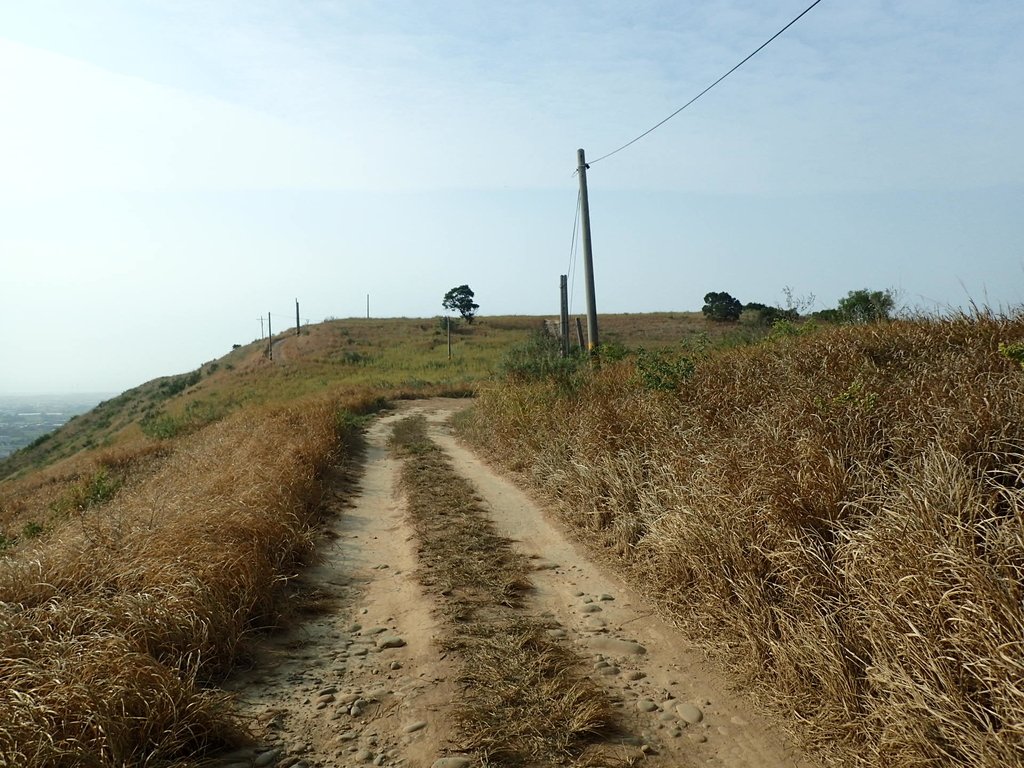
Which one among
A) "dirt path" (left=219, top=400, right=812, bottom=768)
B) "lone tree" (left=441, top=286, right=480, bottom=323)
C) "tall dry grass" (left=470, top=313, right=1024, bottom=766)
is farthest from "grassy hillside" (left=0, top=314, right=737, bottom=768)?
"lone tree" (left=441, top=286, right=480, bottom=323)

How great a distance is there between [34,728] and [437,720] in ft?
6.07

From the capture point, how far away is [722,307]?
43.8 m

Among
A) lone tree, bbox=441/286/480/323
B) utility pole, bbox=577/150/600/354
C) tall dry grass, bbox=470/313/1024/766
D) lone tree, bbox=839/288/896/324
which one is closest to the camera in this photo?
tall dry grass, bbox=470/313/1024/766

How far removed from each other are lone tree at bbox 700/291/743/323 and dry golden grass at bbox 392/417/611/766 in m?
35.0

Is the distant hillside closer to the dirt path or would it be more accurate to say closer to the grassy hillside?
the grassy hillside

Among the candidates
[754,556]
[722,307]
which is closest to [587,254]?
[754,556]

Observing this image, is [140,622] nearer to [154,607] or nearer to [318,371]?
[154,607]

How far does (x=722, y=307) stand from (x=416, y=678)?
139 ft

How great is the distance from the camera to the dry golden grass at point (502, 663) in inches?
137

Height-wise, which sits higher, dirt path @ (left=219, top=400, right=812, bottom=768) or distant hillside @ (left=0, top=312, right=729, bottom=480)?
distant hillside @ (left=0, top=312, right=729, bottom=480)

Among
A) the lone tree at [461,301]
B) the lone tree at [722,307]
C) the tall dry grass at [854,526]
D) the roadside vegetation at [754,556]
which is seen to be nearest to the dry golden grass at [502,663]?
the roadside vegetation at [754,556]

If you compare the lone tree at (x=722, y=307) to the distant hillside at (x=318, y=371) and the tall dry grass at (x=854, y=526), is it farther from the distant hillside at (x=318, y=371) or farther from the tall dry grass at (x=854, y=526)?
the tall dry grass at (x=854, y=526)

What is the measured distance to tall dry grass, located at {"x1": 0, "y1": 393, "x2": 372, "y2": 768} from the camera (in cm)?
313

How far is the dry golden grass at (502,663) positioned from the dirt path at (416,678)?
148 millimetres
